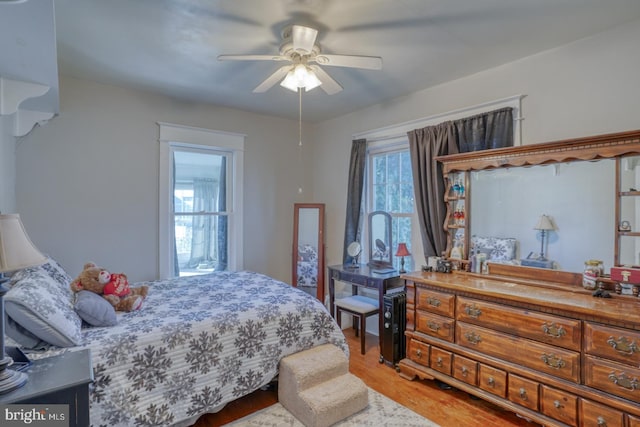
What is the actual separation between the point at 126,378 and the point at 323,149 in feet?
11.5

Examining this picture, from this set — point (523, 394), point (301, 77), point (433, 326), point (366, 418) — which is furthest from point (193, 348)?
point (523, 394)

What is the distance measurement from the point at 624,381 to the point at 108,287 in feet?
10.5

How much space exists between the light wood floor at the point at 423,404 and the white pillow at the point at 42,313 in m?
1.08

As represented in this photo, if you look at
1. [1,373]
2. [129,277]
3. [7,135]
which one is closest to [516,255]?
[1,373]

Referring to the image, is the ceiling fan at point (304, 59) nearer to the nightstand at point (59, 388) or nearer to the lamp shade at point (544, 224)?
the lamp shade at point (544, 224)

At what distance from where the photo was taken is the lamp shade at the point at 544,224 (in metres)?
2.41

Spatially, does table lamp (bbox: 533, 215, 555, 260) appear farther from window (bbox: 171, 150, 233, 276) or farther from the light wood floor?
window (bbox: 171, 150, 233, 276)

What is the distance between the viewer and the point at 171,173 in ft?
11.9

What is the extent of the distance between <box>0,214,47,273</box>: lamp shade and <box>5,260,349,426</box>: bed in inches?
18.6

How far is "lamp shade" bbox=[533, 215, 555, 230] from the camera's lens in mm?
2410

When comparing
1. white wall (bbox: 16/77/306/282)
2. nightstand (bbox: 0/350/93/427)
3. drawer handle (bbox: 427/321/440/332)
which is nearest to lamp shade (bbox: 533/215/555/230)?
drawer handle (bbox: 427/321/440/332)

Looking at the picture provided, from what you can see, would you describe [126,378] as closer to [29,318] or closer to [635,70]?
[29,318]

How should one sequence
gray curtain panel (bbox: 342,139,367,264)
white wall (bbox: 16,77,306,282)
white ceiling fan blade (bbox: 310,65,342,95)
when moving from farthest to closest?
gray curtain panel (bbox: 342,139,367,264) → white wall (bbox: 16,77,306,282) → white ceiling fan blade (bbox: 310,65,342,95)

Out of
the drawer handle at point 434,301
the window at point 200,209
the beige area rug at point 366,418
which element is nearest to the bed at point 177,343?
the beige area rug at point 366,418
